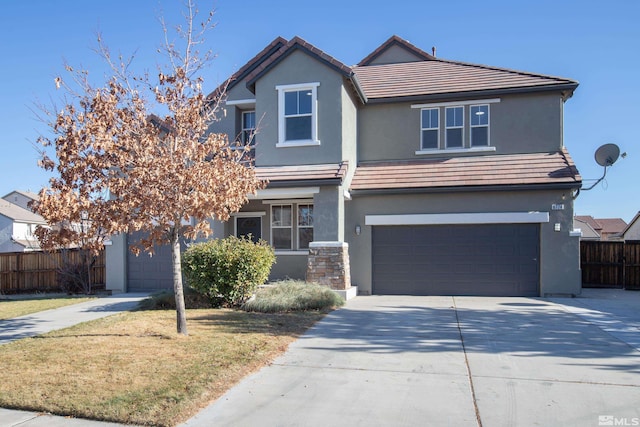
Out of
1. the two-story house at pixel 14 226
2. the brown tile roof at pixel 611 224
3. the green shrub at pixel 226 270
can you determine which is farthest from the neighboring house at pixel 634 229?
the two-story house at pixel 14 226

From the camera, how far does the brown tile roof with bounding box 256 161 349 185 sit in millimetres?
13148

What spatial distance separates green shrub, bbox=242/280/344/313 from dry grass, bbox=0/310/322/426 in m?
1.04

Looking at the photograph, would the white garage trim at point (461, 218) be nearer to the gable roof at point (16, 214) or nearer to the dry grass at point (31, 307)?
the dry grass at point (31, 307)

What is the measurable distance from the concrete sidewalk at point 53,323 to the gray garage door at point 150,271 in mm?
539

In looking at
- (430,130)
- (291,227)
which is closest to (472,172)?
(430,130)

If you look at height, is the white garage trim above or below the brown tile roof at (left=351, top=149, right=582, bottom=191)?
below

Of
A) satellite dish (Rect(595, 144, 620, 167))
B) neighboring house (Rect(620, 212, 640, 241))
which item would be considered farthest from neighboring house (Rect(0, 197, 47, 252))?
neighboring house (Rect(620, 212, 640, 241))

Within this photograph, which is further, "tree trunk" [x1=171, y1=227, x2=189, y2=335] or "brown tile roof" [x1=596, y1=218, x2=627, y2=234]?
"brown tile roof" [x1=596, y1=218, x2=627, y2=234]

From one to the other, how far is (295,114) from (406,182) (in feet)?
13.3

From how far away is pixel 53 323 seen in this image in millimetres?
9891

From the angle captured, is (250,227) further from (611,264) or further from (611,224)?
(611,224)

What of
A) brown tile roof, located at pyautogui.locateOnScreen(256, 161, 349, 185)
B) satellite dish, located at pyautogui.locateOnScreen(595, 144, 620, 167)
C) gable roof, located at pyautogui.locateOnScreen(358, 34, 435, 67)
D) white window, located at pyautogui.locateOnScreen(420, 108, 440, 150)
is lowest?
brown tile roof, located at pyautogui.locateOnScreen(256, 161, 349, 185)

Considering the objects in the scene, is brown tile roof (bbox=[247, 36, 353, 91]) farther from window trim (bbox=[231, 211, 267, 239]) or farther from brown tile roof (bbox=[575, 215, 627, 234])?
brown tile roof (bbox=[575, 215, 627, 234])

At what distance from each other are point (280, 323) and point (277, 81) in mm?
8207
